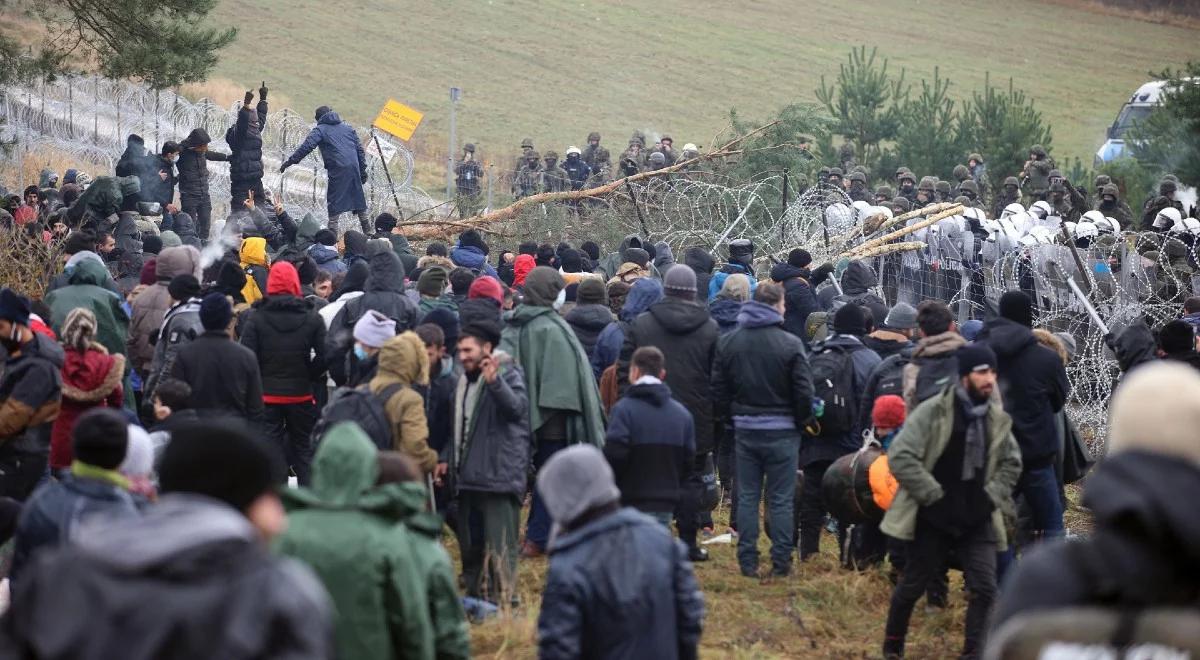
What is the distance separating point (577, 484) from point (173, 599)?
2072 mm

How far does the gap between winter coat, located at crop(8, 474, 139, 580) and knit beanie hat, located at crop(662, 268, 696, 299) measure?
4.57 meters

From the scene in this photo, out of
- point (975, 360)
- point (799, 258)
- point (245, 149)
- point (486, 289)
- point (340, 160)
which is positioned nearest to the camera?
point (975, 360)

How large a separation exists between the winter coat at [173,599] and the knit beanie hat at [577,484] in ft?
5.93

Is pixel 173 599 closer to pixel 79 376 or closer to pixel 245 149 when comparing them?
pixel 79 376

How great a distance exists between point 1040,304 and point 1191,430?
11.0 meters

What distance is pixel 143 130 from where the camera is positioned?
22.3 m

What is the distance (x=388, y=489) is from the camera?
4.61 m

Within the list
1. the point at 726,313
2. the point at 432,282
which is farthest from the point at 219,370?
the point at 726,313

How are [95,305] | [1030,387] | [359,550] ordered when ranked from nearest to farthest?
[359,550], [1030,387], [95,305]

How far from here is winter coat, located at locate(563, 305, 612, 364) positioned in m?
10.3

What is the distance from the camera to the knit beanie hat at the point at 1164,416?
10.2 ft

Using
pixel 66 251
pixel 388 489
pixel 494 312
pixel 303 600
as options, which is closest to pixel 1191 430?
pixel 303 600

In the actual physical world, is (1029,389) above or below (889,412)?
above

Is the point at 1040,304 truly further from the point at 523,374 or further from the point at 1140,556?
the point at 1140,556
